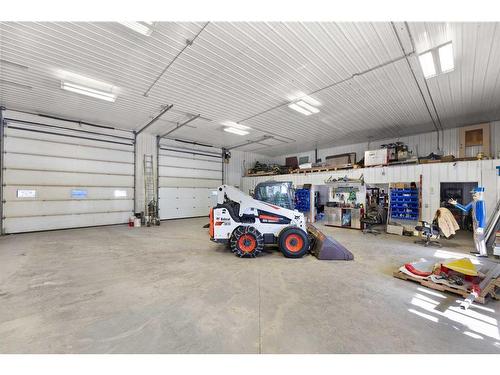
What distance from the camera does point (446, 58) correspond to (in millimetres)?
4699

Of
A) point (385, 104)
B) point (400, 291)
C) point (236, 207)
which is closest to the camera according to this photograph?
point (400, 291)

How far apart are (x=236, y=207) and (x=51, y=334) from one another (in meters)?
4.16

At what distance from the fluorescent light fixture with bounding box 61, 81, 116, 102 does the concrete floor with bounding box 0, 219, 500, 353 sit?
191 inches

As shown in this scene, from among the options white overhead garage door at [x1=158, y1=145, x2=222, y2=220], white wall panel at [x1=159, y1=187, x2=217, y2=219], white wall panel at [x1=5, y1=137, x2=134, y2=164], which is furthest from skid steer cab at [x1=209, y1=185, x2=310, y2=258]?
white wall panel at [x1=5, y1=137, x2=134, y2=164]

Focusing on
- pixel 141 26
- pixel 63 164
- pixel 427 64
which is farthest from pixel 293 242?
pixel 63 164

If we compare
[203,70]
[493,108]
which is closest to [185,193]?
[203,70]

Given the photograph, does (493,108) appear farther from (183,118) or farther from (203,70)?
(183,118)

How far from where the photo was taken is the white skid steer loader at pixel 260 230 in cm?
537

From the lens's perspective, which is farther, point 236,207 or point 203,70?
point 236,207

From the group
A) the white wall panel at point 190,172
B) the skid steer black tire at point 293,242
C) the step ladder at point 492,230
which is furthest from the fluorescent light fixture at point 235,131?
the step ladder at point 492,230

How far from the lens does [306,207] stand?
1197 cm

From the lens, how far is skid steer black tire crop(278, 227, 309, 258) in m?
5.38

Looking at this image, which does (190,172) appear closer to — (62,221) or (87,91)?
(62,221)

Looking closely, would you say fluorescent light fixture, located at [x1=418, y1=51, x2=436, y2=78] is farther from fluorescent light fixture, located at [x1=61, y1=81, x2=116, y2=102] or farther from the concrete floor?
fluorescent light fixture, located at [x1=61, y1=81, x2=116, y2=102]
